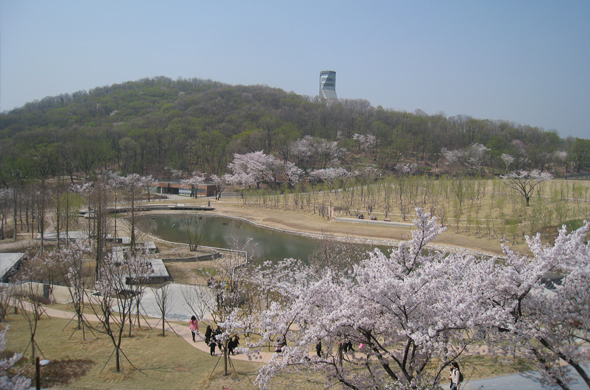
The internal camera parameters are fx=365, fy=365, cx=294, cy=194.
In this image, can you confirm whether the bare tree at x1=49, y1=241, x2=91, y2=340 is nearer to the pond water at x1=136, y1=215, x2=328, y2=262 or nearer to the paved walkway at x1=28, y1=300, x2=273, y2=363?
the paved walkway at x1=28, y1=300, x2=273, y2=363

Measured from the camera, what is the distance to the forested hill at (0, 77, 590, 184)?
56094 millimetres

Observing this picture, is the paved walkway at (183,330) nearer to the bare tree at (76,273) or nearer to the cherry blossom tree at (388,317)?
the bare tree at (76,273)

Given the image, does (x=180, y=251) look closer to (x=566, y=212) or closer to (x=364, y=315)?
(x=364, y=315)

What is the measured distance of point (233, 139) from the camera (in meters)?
65.8

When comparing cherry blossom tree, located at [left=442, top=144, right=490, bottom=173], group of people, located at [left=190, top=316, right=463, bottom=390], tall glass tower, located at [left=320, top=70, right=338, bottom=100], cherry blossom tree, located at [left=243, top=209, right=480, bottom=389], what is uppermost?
tall glass tower, located at [left=320, top=70, right=338, bottom=100]

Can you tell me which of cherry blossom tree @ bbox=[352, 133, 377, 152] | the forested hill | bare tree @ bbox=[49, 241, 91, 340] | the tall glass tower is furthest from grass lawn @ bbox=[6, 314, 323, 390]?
the tall glass tower

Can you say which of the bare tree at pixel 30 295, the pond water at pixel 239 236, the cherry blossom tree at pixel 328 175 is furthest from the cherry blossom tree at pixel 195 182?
the bare tree at pixel 30 295

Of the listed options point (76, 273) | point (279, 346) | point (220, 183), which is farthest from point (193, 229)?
point (279, 346)

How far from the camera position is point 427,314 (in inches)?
228

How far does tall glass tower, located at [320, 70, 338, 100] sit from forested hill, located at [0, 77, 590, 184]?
1513 inches

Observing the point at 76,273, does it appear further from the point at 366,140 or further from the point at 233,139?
the point at 366,140

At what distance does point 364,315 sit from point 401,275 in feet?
3.04

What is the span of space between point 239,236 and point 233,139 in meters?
39.0

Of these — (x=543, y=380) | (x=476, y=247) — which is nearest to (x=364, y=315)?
(x=543, y=380)
